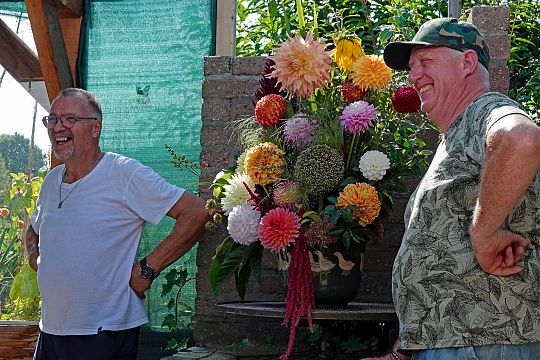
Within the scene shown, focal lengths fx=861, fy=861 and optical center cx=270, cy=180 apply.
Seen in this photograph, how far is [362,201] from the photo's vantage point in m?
2.67

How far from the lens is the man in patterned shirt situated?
199cm

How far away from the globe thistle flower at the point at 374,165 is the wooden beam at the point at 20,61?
106 inches

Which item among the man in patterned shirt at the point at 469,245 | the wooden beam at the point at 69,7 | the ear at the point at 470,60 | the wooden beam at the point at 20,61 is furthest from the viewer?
the wooden beam at the point at 20,61

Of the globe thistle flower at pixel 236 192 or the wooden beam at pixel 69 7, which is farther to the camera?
the wooden beam at pixel 69 7

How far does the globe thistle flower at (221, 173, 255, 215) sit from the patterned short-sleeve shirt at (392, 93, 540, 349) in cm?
78

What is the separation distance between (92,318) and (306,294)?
0.96m

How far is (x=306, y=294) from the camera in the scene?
2676mm

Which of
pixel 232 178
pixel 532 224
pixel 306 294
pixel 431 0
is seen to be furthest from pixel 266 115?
pixel 431 0

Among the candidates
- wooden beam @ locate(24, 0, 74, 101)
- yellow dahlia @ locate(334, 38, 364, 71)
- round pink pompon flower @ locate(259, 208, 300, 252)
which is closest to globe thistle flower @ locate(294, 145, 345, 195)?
round pink pompon flower @ locate(259, 208, 300, 252)

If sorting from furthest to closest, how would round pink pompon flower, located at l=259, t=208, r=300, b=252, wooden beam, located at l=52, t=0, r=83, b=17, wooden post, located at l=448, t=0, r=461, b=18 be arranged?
wooden beam, located at l=52, t=0, r=83, b=17
wooden post, located at l=448, t=0, r=461, b=18
round pink pompon flower, located at l=259, t=208, r=300, b=252

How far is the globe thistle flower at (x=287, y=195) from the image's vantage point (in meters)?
2.70

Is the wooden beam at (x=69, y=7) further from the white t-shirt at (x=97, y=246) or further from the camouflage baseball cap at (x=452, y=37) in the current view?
the camouflage baseball cap at (x=452, y=37)

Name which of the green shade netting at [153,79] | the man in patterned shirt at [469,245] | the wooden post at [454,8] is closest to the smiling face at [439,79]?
the man in patterned shirt at [469,245]

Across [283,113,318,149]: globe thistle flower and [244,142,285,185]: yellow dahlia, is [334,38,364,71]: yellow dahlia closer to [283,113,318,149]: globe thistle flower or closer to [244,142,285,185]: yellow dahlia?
[283,113,318,149]: globe thistle flower
